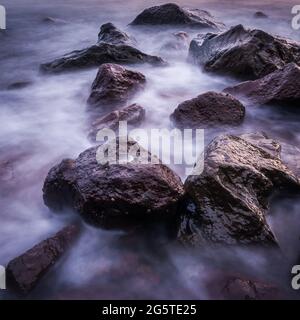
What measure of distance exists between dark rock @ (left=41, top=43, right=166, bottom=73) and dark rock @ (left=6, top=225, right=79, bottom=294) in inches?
207

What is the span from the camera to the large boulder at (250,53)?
21.3 feet

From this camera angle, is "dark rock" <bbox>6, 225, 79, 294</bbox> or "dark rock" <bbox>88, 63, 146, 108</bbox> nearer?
"dark rock" <bbox>6, 225, 79, 294</bbox>

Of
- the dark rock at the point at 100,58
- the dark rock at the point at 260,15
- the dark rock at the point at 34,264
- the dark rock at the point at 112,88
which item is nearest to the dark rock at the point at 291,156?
the dark rock at the point at 34,264

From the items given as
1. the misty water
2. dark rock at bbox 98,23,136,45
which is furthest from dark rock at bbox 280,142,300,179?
dark rock at bbox 98,23,136,45

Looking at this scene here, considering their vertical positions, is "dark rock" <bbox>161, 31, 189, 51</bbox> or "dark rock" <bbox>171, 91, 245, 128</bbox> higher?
"dark rock" <bbox>171, 91, 245, 128</bbox>

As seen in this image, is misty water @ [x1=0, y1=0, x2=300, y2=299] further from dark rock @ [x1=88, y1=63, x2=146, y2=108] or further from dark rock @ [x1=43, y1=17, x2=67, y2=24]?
dark rock @ [x1=43, y1=17, x2=67, y2=24]

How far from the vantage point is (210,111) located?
4.97m

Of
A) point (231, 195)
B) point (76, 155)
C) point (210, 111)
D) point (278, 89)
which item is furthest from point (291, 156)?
point (76, 155)

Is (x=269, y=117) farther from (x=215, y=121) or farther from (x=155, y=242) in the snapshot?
(x=155, y=242)

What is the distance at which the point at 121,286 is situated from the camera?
2939 mm

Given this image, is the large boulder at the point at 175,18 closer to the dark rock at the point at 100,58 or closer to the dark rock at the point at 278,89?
the dark rock at the point at 100,58

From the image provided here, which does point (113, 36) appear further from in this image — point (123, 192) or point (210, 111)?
point (123, 192)

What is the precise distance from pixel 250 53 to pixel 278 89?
1404 millimetres

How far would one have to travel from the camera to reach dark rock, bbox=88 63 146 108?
5.79m
